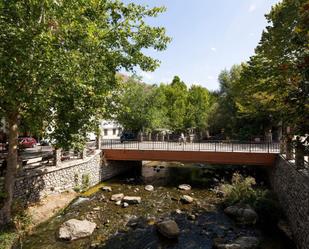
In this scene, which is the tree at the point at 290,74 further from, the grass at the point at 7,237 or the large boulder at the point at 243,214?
the grass at the point at 7,237

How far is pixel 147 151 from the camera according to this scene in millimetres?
22656

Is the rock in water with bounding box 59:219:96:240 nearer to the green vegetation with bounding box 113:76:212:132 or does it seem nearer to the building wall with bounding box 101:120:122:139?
the green vegetation with bounding box 113:76:212:132

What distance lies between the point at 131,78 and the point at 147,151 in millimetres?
16861

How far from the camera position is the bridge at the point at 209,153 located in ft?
65.5

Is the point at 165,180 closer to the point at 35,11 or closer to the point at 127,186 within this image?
the point at 127,186

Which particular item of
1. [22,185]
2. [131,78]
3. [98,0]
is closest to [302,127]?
[98,0]

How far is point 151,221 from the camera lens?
1429cm

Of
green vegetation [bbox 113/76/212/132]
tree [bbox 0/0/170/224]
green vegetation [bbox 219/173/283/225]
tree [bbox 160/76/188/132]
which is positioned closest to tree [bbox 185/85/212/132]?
green vegetation [bbox 113/76/212/132]

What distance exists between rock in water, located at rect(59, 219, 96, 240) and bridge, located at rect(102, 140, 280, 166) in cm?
1033

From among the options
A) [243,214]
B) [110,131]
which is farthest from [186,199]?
[110,131]

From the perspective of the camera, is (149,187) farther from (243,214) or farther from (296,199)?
(296,199)

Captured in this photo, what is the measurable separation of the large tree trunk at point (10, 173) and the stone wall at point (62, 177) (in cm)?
215

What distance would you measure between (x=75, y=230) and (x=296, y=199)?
34.5 feet

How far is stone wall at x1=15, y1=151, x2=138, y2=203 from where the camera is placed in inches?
580
